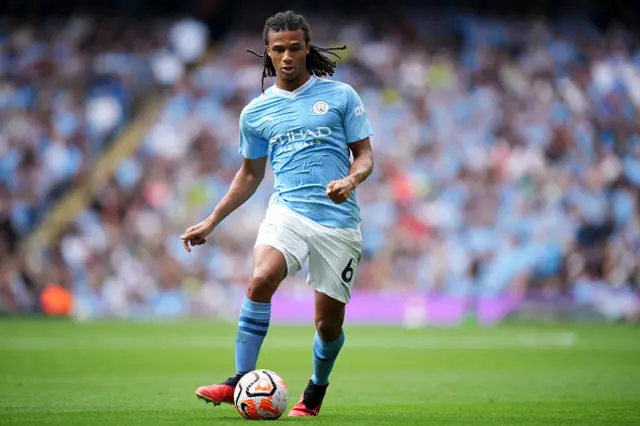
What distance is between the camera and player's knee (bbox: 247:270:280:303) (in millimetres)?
7230

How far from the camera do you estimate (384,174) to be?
925 inches

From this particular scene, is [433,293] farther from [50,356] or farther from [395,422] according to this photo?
[395,422]

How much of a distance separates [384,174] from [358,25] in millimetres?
5123

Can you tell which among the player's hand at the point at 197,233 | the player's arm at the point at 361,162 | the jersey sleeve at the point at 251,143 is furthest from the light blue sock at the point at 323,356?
the jersey sleeve at the point at 251,143

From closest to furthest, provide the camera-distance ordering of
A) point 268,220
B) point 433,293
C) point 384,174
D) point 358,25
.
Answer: point 268,220, point 433,293, point 384,174, point 358,25

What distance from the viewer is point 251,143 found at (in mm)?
7891

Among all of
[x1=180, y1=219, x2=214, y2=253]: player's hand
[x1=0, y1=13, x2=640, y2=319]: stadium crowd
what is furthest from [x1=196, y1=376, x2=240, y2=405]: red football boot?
[x1=0, y1=13, x2=640, y2=319]: stadium crowd

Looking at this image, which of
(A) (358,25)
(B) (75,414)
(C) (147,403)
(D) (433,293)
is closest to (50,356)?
(C) (147,403)

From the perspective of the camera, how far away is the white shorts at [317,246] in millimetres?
7473

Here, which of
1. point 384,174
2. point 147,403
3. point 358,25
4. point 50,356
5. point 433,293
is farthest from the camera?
point 358,25

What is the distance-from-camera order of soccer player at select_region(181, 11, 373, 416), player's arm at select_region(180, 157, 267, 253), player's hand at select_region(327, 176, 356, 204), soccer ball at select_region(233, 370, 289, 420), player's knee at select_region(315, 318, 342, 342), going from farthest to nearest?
player's arm at select_region(180, 157, 267, 253) → player's knee at select_region(315, 318, 342, 342) → soccer player at select_region(181, 11, 373, 416) → soccer ball at select_region(233, 370, 289, 420) → player's hand at select_region(327, 176, 356, 204)

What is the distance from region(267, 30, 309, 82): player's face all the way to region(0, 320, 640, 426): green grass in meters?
2.41

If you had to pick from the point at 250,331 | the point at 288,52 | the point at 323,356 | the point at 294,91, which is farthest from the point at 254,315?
the point at 288,52

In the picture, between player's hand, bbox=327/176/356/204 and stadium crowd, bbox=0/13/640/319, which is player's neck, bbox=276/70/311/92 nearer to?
player's hand, bbox=327/176/356/204
